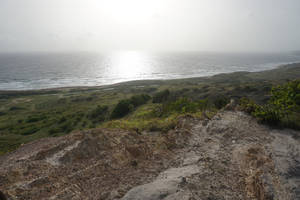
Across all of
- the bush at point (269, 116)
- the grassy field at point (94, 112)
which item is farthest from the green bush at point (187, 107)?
the bush at point (269, 116)

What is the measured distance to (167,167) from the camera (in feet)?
19.5

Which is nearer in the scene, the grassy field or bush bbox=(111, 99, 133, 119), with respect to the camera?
the grassy field

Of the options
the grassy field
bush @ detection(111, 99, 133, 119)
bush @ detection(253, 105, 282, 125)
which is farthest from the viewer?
bush @ detection(111, 99, 133, 119)

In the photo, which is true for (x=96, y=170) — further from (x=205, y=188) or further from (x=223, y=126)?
(x=223, y=126)

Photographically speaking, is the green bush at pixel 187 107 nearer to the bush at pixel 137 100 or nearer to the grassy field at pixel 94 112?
the grassy field at pixel 94 112

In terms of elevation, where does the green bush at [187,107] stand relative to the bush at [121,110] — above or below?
above

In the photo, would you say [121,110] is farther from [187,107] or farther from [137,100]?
[187,107]

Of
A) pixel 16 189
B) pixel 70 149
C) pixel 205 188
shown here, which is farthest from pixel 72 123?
pixel 205 188

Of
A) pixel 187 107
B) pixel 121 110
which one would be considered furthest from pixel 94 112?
pixel 187 107

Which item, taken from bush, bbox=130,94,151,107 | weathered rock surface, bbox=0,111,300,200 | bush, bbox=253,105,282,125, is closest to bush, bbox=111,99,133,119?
bush, bbox=130,94,151,107

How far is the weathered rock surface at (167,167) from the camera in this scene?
452 cm

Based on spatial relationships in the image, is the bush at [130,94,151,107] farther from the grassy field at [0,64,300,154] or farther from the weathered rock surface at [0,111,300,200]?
the weathered rock surface at [0,111,300,200]

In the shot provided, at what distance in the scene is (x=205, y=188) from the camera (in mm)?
4559

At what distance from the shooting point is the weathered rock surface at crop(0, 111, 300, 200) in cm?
452
